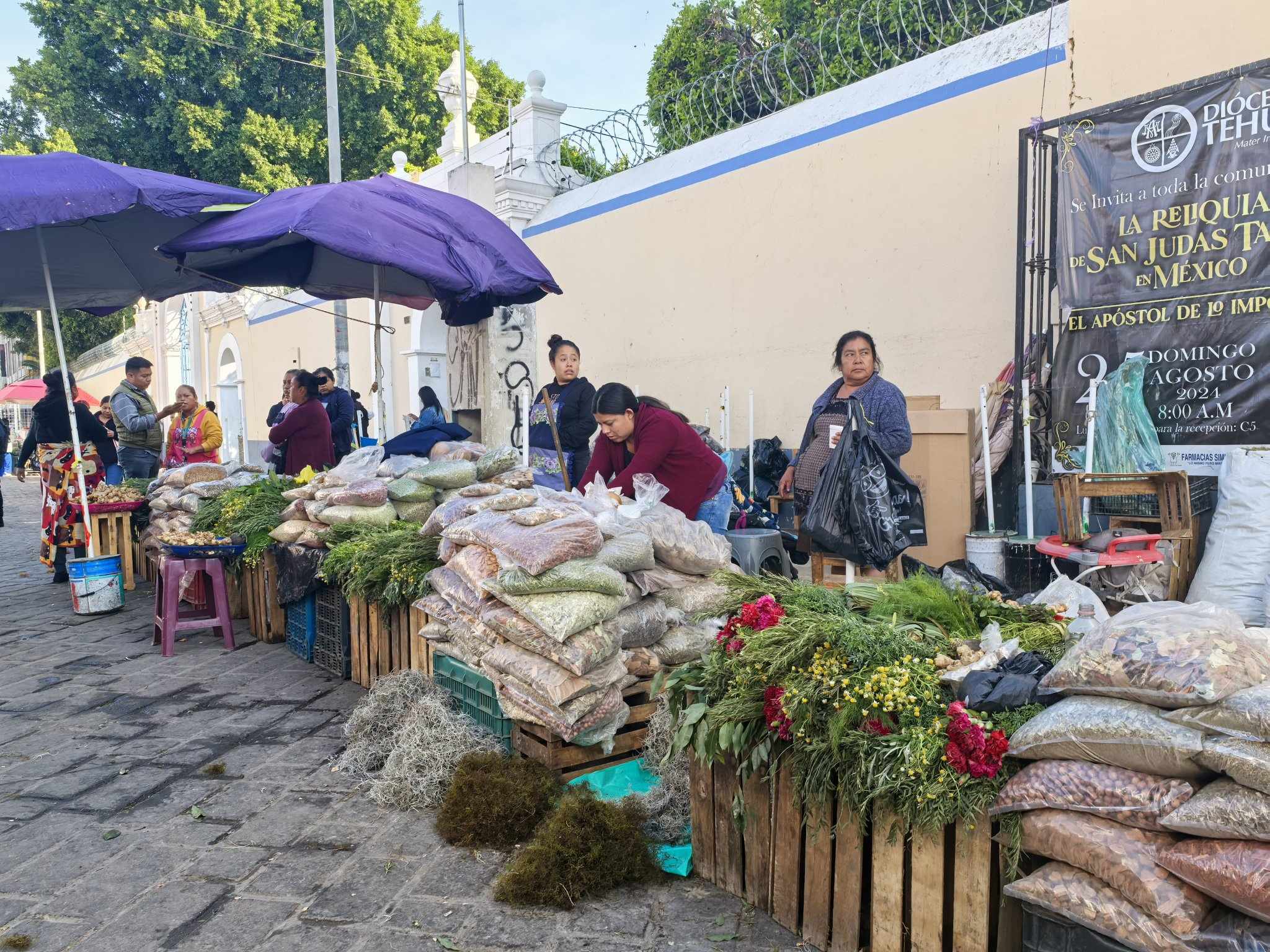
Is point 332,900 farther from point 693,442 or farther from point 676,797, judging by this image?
point 693,442

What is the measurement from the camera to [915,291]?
6973 millimetres

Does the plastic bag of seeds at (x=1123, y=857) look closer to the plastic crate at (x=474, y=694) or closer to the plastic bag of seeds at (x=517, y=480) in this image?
the plastic crate at (x=474, y=694)

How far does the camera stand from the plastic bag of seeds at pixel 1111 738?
5.99 ft

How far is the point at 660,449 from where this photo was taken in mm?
4391

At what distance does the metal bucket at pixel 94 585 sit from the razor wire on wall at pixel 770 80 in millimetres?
6647

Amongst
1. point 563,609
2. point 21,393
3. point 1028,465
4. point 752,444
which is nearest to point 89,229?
point 752,444

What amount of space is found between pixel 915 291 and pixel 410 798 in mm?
5401

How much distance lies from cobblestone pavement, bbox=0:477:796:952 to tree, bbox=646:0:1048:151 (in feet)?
20.7

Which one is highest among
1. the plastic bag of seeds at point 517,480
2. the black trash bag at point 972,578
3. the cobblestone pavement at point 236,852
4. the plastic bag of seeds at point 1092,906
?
the plastic bag of seeds at point 517,480

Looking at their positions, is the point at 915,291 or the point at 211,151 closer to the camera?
the point at 915,291

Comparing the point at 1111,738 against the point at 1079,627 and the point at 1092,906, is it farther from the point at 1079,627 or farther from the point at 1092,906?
the point at 1079,627

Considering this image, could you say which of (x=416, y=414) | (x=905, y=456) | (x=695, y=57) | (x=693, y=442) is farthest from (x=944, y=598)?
(x=695, y=57)

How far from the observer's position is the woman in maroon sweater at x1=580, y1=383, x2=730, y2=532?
14.5ft

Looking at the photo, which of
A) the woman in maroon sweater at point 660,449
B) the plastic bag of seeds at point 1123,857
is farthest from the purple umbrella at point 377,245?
the plastic bag of seeds at point 1123,857
